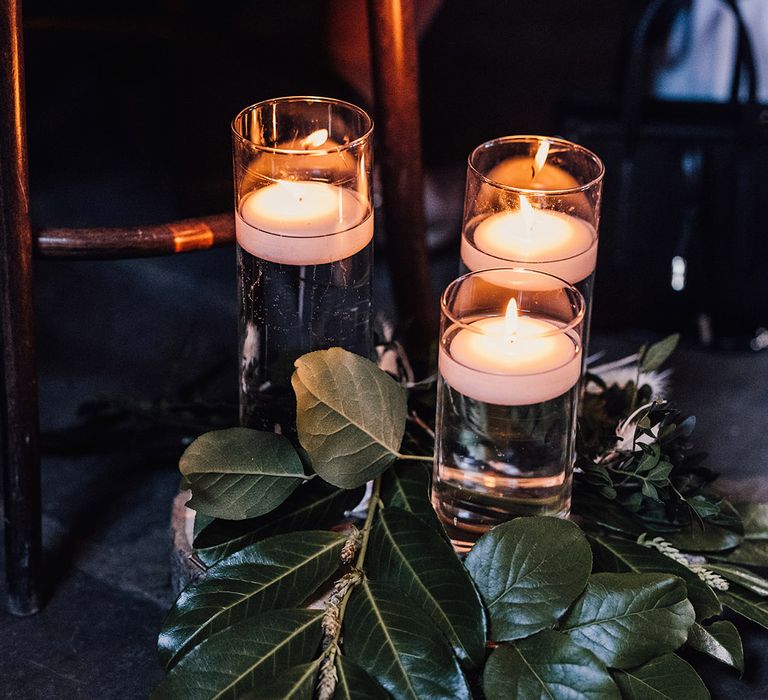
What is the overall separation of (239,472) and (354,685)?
0.49ft

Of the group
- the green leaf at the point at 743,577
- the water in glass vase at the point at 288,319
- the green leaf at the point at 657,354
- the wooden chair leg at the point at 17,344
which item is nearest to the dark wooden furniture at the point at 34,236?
the wooden chair leg at the point at 17,344

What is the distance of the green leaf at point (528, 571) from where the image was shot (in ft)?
1.94

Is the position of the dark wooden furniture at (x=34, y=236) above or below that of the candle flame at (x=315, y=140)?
below

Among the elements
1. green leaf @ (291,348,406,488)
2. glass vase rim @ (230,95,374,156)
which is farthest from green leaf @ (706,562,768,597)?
glass vase rim @ (230,95,374,156)

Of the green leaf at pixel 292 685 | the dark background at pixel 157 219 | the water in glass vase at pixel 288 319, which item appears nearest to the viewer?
the green leaf at pixel 292 685

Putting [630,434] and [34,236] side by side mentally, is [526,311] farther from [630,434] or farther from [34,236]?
[34,236]

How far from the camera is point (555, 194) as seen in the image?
26.3 inches

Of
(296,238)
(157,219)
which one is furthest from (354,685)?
(157,219)

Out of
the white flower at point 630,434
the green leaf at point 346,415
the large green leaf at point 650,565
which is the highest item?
the green leaf at point 346,415

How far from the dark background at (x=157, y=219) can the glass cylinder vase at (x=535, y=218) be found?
0.89ft

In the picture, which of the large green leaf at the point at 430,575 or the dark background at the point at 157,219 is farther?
the dark background at the point at 157,219

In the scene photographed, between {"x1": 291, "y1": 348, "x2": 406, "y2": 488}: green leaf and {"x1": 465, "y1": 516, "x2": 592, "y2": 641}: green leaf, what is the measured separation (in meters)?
0.08

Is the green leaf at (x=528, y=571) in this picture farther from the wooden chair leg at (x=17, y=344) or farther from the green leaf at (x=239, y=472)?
the wooden chair leg at (x=17, y=344)

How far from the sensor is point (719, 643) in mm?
638
